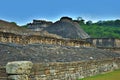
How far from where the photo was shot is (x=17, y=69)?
985cm

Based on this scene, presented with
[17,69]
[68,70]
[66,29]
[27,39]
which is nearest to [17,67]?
[17,69]

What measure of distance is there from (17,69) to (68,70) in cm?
587

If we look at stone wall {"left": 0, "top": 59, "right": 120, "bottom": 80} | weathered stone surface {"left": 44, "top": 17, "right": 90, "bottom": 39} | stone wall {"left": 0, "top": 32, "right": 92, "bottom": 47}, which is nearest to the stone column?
stone wall {"left": 0, "top": 59, "right": 120, "bottom": 80}

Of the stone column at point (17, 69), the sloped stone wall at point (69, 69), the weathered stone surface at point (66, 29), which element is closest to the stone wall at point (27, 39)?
the sloped stone wall at point (69, 69)

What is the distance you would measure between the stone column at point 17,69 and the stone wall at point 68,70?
9.0 inches

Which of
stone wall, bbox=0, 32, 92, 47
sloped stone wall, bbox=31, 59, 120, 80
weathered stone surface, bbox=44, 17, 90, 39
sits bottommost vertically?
sloped stone wall, bbox=31, 59, 120, 80

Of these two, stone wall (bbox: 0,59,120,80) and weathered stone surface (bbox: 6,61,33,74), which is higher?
weathered stone surface (bbox: 6,61,33,74)

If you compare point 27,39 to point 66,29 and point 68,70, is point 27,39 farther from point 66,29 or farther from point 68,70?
point 66,29

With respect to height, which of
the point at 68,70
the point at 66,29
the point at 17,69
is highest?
the point at 66,29

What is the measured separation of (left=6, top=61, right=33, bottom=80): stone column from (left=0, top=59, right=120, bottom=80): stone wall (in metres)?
0.23

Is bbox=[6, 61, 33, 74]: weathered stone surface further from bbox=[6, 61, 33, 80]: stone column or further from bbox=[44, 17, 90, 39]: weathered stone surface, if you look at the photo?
bbox=[44, 17, 90, 39]: weathered stone surface

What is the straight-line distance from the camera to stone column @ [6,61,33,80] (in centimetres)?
984

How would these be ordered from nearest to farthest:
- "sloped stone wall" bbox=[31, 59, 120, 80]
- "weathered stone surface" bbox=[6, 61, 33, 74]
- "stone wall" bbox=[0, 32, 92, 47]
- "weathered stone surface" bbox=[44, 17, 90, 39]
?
1. "weathered stone surface" bbox=[6, 61, 33, 74]
2. "sloped stone wall" bbox=[31, 59, 120, 80]
3. "stone wall" bbox=[0, 32, 92, 47]
4. "weathered stone surface" bbox=[44, 17, 90, 39]

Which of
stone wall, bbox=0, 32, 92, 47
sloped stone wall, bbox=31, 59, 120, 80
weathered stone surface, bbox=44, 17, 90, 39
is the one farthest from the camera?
weathered stone surface, bbox=44, 17, 90, 39
